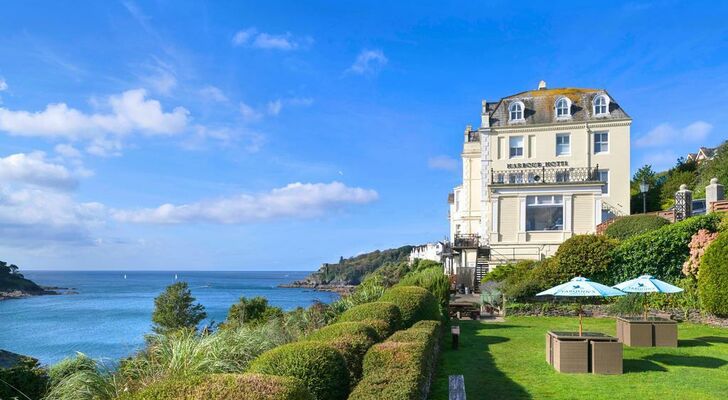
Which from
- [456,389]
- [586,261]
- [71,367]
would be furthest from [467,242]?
[71,367]

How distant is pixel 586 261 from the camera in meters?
21.8

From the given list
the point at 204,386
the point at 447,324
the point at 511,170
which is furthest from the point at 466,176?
the point at 204,386

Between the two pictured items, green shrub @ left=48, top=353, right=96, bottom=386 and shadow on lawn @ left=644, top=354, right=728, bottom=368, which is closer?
green shrub @ left=48, top=353, right=96, bottom=386

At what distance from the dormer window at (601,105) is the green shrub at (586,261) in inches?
575

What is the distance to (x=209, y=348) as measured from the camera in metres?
6.94

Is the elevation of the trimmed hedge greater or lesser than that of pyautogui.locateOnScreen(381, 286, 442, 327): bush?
greater

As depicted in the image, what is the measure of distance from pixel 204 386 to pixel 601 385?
25.4 ft

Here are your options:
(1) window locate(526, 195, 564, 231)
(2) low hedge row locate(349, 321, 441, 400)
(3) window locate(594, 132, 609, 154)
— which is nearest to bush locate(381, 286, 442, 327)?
(2) low hedge row locate(349, 321, 441, 400)

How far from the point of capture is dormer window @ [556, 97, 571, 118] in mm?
34719

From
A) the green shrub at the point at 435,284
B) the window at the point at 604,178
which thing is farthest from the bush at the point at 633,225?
the green shrub at the point at 435,284

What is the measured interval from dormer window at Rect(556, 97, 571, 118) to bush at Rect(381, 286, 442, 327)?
24.8 m

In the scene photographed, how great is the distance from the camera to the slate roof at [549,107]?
34281 mm

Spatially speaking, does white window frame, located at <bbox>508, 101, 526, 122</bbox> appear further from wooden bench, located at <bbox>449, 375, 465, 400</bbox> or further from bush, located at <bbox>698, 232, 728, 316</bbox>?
wooden bench, located at <bbox>449, 375, 465, 400</bbox>

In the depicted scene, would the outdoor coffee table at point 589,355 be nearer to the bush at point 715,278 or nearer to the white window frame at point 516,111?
the bush at point 715,278
